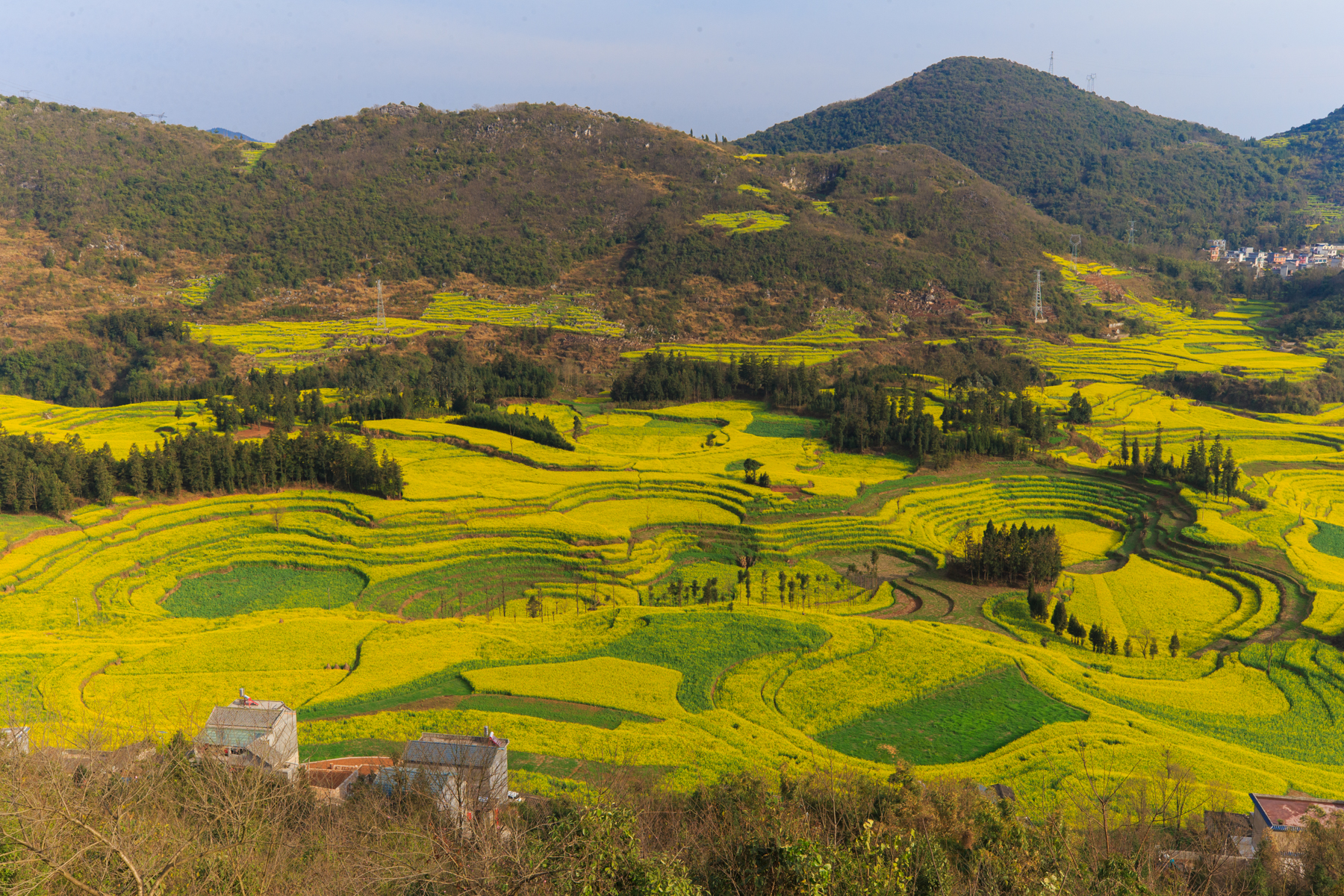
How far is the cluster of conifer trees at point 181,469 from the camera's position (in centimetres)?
4116

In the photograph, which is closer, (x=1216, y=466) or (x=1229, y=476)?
(x=1229, y=476)

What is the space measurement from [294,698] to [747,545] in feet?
75.8

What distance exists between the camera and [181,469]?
45531mm

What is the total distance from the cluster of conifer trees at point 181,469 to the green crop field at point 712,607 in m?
1.32

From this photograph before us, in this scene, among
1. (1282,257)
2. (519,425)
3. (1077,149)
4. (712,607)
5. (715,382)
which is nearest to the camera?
(712,607)

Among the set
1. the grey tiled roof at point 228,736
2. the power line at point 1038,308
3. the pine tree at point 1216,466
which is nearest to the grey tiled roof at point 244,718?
the grey tiled roof at point 228,736

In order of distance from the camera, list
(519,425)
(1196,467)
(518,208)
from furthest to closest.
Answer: (518,208)
(519,425)
(1196,467)

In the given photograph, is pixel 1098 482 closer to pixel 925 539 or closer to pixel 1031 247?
pixel 925 539

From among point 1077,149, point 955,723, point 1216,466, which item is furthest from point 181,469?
point 1077,149

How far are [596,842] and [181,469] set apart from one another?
132ft

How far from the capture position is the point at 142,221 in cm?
9825

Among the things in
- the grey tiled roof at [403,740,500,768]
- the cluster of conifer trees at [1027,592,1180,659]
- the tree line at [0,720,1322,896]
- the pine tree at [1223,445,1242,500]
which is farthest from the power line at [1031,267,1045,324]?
the grey tiled roof at [403,740,500,768]

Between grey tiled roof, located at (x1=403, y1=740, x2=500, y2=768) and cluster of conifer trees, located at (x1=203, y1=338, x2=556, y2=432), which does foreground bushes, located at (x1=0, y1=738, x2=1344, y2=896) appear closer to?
grey tiled roof, located at (x1=403, y1=740, x2=500, y2=768)

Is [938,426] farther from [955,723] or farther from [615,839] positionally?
[615,839]
